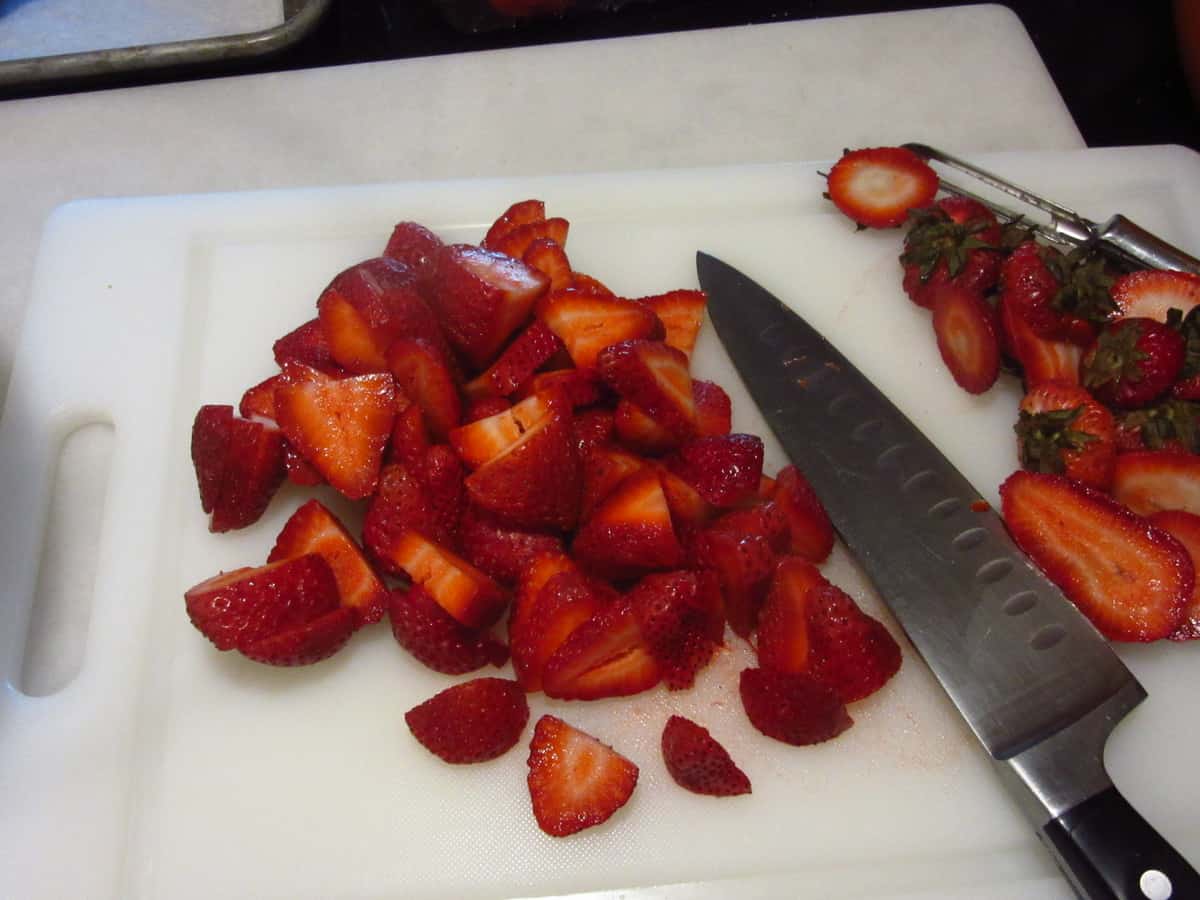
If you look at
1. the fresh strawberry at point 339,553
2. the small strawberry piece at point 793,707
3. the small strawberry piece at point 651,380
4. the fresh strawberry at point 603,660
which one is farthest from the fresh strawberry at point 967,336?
the fresh strawberry at point 339,553

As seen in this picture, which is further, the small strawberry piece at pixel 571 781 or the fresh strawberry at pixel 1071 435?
the fresh strawberry at pixel 1071 435

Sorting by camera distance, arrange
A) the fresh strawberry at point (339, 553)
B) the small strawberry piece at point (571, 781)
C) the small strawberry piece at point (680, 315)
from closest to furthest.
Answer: the small strawberry piece at point (571, 781), the fresh strawberry at point (339, 553), the small strawberry piece at point (680, 315)

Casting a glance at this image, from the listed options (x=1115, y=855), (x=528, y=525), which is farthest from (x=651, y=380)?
(x=1115, y=855)

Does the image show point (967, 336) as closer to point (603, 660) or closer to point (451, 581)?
point (603, 660)

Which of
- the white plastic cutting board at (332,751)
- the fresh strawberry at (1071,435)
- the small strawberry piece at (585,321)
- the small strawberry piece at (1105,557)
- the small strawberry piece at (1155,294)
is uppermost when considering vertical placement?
the small strawberry piece at (1155,294)

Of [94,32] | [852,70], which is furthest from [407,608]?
[94,32]

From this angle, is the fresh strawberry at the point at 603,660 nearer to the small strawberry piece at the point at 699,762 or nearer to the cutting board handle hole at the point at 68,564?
the small strawberry piece at the point at 699,762
